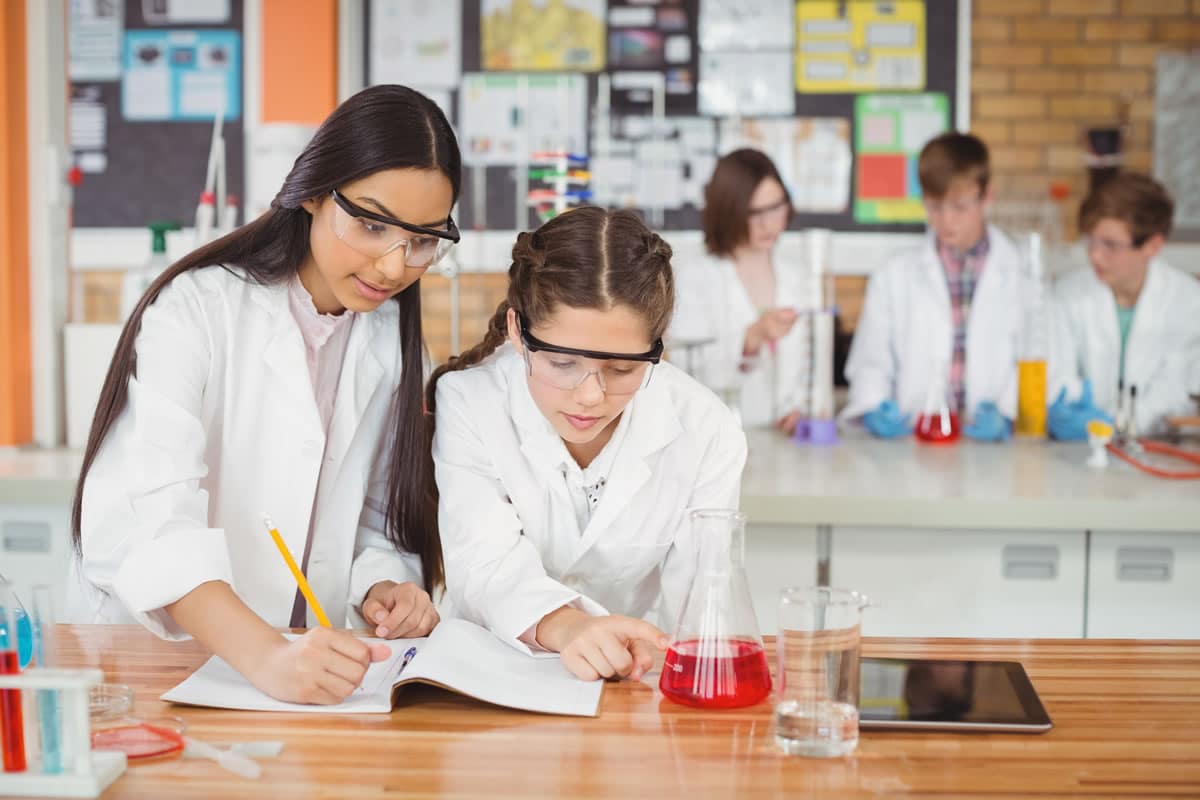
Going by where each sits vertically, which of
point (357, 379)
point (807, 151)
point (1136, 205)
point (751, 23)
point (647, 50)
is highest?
point (751, 23)

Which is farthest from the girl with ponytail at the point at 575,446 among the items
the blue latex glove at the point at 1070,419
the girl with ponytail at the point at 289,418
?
the blue latex glove at the point at 1070,419

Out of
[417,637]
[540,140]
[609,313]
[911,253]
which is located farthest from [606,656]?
[540,140]

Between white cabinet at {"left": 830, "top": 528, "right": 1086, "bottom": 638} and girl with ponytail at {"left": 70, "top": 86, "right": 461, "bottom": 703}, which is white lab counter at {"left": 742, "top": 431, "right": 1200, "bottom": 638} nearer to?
white cabinet at {"left": 830, "top": 528, "right": 1086, "bottom": 638}

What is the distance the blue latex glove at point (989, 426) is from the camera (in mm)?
3492

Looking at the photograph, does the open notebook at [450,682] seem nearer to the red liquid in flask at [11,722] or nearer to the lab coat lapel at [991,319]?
the red liquid in flask at [11,722]

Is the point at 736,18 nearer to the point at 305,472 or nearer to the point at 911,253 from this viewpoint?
the point at 911,253

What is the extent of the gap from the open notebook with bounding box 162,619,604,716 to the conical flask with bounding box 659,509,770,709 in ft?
0.34

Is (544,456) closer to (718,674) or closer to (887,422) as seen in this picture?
(718,674)

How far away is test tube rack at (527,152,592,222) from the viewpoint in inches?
111

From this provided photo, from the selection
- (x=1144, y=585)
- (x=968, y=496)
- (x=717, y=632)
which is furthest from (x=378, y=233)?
(x=1144, y=585)

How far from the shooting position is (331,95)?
16.4 feet

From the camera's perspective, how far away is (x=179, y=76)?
5148mm

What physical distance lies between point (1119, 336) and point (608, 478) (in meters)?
2.77

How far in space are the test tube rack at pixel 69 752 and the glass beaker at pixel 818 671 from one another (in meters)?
0.63
